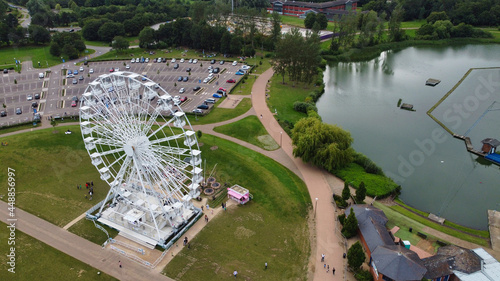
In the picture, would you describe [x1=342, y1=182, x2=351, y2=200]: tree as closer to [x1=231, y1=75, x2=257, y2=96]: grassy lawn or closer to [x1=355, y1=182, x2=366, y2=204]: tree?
[x1=355, y1=182, x2=366, y2=204]: tree

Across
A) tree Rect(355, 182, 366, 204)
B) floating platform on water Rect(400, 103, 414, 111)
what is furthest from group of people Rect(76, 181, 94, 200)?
floating platform on water Rect(400, 103, 414, 111)

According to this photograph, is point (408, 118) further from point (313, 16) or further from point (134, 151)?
point (313, 16)

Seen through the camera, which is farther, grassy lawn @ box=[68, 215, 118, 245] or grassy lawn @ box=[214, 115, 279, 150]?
grassy lawn @ box=[214, 115, 279, 150]

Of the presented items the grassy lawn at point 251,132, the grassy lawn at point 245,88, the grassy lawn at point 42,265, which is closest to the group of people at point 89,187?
the grassy lawn at point 42,265

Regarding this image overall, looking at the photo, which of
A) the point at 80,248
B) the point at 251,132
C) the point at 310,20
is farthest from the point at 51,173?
A: the point at 310,20

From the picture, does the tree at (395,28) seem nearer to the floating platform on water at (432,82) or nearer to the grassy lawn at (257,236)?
the floating platform on water at (432,82)
